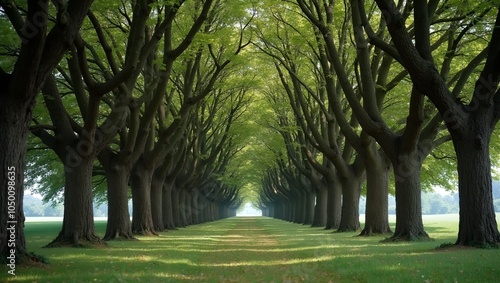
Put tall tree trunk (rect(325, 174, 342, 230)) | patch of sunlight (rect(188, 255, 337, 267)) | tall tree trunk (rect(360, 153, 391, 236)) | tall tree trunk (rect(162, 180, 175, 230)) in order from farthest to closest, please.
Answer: tall tree trunk (rect(162, 180, 175, 230)) → tall tree trunk (rect(325, 174, 342, 230)) → tall tree trunk (rect(360, 153, 391, 236)) → patch of sunlight (rect(188, 255, 337, 267))

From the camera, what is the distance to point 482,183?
45.1 ft

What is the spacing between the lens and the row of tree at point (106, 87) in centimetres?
1026

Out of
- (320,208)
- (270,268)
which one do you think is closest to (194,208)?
(320,208)

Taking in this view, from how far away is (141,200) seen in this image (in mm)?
25500

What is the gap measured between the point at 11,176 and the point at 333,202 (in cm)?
2606

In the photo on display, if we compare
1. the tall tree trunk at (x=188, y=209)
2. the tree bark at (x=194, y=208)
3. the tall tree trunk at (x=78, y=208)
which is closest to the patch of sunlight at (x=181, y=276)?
the tall tree trunk at (x=78, y=208)

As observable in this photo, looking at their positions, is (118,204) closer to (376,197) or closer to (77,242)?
(77,242)

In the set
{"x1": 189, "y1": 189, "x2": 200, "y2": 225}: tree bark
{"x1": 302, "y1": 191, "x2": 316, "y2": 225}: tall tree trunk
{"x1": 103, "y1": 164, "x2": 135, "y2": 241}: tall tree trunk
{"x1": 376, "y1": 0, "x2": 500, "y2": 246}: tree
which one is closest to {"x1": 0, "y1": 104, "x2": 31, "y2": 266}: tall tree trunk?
{"x1": 376, "y1": 0, "x2": 500, "y2": 246}: tree

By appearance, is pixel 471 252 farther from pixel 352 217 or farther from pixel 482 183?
pixel 352 217

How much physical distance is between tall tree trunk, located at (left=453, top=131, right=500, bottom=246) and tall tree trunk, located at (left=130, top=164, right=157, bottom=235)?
15.9 meters

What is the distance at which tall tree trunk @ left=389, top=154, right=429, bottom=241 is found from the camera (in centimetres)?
1816

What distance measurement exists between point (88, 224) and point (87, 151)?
8.17ft

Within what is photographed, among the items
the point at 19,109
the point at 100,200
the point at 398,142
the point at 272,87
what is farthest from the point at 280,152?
the point at 19,109

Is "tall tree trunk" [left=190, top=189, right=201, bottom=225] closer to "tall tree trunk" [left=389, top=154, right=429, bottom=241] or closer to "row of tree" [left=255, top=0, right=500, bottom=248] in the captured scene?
"row of tree" [left=255, top=0, right=500, bottom=248]
